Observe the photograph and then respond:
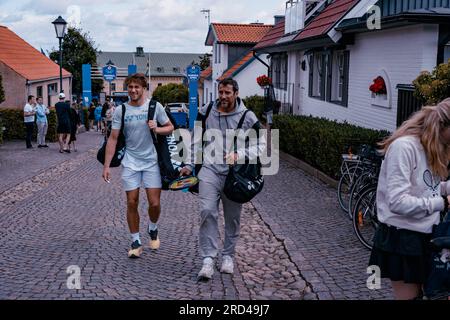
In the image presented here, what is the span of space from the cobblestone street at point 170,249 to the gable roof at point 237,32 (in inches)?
1343

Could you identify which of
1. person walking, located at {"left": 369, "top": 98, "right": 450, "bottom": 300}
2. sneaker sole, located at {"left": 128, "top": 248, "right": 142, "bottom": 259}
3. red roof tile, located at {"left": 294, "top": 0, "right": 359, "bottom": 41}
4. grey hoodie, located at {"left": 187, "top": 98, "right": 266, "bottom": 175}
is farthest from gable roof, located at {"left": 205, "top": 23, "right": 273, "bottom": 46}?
person walking, located at {"left": 369, "top": 98, "right": 450, "bottom": 300}

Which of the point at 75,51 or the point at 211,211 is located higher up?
the point at 75,51

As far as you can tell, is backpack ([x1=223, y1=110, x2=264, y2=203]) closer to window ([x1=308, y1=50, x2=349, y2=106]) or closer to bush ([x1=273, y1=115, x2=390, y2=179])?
bush ([x1=273, y1=115, x2=390, y2=179])

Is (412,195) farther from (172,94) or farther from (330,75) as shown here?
(172,94)

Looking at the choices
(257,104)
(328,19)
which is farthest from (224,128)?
(257,104)

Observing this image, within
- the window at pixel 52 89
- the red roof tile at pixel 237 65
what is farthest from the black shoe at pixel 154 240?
the red roof tile at pixel 237 65

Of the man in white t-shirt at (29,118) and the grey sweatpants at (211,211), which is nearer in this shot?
the grey sweatpants at (211,211)

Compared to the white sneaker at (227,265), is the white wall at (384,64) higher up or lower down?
higher up

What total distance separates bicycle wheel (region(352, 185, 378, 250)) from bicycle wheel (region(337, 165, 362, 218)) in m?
1.59

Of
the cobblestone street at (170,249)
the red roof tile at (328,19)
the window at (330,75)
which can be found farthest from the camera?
the window at (330,75)

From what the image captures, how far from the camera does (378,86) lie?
496 inches

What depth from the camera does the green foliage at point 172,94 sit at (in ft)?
222

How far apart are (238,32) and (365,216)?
39968 mm

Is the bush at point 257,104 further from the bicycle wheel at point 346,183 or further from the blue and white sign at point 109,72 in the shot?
the blue and white sign at point 109,72
